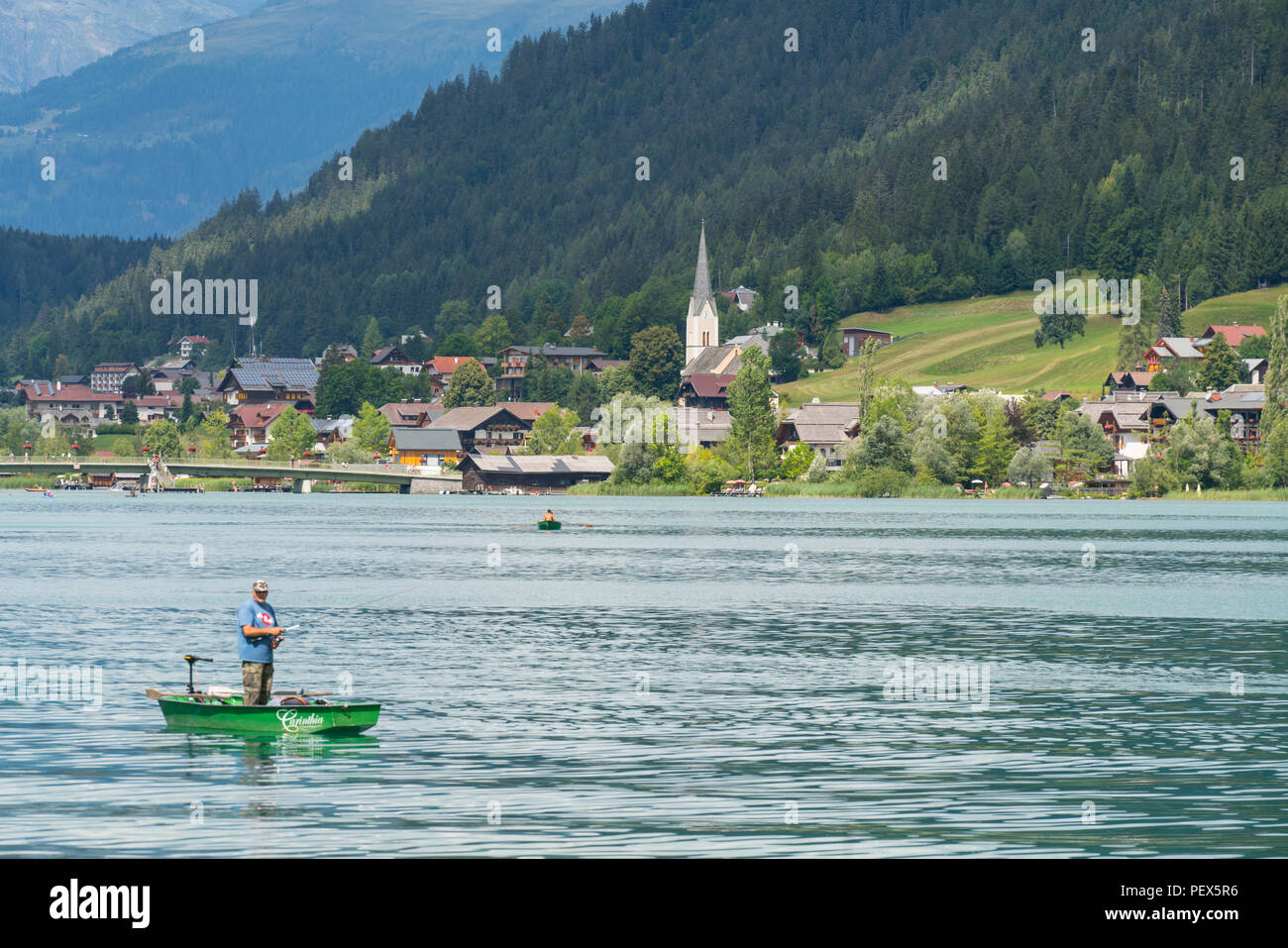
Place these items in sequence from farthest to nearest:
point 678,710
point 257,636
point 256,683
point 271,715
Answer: point 678,710
point 256,683
point 271,715
point 257,636

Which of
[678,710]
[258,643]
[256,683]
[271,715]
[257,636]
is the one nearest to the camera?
[257,636]

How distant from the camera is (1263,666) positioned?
5378 cm

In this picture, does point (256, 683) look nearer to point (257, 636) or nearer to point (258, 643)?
point (258, 643)

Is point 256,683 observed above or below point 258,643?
below

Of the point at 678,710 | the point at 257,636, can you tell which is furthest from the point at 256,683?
the point at 678,710

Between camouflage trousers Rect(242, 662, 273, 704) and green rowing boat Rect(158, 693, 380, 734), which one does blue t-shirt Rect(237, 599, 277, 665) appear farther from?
green rowing boat Rect(158, 693, 380, 734)

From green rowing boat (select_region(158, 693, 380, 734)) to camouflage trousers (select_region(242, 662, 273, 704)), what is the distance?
1.17ft

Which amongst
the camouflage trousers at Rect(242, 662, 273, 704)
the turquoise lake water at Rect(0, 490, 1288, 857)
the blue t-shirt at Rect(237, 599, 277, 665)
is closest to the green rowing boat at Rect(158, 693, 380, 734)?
the camouflage trousers at Rect(242, 662, 273, 704)

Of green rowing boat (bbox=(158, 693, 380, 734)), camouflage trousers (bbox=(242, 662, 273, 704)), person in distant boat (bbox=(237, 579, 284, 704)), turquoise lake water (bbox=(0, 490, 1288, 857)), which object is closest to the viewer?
turquoise lake water (bbox=(0, 490, 1288, 857))

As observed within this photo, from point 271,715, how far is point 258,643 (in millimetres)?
1623

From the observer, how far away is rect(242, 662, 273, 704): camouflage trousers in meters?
38.2

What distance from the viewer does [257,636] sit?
37.2 meters

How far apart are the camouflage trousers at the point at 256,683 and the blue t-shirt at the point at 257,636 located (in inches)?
10.3
